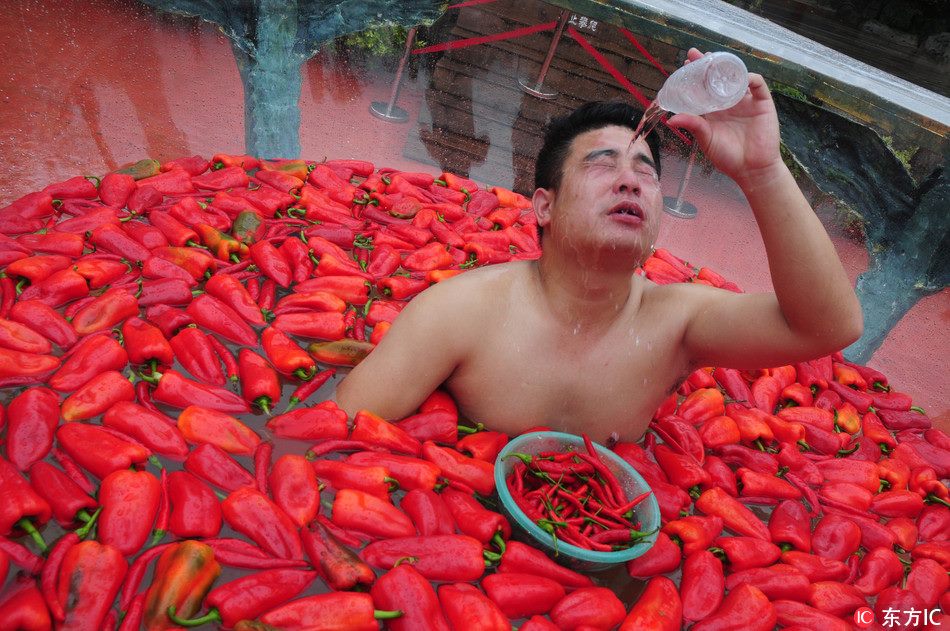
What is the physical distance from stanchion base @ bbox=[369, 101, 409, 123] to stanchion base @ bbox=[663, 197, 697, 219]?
4.82ft

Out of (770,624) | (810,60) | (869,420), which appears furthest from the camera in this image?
(810,60)

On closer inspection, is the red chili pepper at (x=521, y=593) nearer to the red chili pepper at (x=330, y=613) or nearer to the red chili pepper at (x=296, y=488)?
the red chili pepper at (x=330, y=613)

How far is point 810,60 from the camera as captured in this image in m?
3.24

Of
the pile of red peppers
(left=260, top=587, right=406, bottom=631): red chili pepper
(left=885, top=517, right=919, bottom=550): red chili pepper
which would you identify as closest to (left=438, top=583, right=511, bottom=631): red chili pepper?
the pile of red peppers

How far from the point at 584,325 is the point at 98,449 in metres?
1.17

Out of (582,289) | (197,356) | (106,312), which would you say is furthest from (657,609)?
(106,312)

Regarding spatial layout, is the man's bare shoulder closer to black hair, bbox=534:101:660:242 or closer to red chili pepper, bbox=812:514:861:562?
black hair, bbox=534:101:660:242

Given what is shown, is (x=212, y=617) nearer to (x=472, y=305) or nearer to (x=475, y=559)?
(x=475, y=559)

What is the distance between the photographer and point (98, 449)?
5.48ft

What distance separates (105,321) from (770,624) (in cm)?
184

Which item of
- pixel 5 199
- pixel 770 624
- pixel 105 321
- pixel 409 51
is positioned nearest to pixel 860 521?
pixel 770 624

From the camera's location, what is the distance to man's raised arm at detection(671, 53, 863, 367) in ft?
5.26

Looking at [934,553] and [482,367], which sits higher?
[482,367]

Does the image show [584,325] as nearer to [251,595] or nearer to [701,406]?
[701,406]
